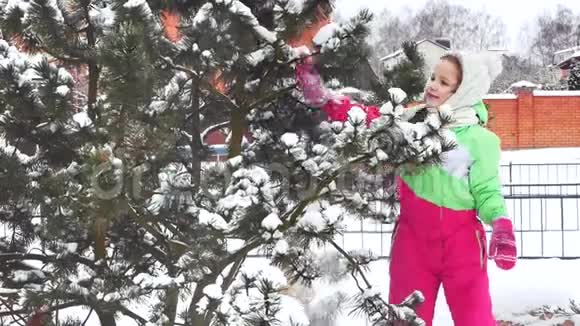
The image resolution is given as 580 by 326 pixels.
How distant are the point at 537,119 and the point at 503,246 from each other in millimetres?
20156

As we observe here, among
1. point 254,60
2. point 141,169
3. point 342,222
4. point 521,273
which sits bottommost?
point 521,273

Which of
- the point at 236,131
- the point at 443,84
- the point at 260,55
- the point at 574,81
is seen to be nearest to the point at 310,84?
the point at 260,55

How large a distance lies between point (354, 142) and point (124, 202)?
0.68 m

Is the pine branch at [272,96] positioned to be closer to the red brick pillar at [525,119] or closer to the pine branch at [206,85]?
the pine branch at [206,85]

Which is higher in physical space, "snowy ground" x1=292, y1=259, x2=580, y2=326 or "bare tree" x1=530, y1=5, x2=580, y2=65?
"bare tree" x1=530, y1=5, x2=580, y2=65

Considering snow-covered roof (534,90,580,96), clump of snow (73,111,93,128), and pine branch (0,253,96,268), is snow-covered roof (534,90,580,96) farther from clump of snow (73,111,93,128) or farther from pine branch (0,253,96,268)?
clump of snow (73,111,93,128)

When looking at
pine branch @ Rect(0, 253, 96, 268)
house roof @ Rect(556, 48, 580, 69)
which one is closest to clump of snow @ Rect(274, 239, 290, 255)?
pine branch @ Rect(0, 253, 96, 268)

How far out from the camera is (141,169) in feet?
7.66

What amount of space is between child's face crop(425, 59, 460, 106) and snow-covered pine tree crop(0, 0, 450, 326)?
40 centimetres

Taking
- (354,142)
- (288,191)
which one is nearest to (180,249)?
(288,191)

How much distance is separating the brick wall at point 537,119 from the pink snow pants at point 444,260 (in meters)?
19.4

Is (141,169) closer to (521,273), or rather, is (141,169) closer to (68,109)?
(68,109)

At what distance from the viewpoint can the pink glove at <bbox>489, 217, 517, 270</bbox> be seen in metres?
2.66

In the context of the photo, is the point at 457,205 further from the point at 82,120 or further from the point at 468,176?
the point at 82,120
